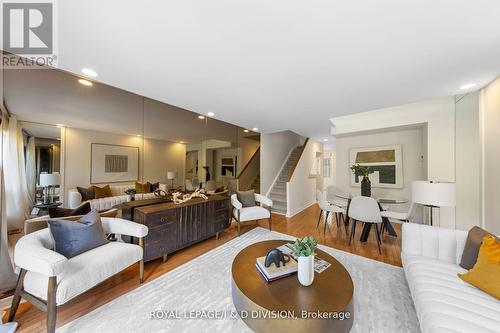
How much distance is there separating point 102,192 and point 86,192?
6.4 inches

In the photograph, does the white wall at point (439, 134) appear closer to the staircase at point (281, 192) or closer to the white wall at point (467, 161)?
the white wall at point (467, 161)

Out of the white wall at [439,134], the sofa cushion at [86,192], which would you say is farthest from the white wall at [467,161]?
the sofa cushion at [86,192]

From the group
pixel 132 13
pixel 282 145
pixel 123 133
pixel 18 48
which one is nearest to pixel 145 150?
pixel 123 133

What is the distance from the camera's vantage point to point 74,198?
2158mm

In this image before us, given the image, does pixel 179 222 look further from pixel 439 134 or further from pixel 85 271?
pixel 439 134

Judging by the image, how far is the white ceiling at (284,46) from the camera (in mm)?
1187

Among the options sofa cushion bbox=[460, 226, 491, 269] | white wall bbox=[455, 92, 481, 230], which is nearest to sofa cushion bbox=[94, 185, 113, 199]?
sofa cushion bbox=[460, 226, 491, 269]

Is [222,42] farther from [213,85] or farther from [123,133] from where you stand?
[123,133]

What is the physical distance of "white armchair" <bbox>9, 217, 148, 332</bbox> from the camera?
1.28m

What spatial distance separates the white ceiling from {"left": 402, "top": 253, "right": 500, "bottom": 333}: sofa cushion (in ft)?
6.52

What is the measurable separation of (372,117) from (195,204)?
4300mm

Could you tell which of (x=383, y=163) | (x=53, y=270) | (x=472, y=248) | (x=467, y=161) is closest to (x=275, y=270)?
(x=53, y=270)

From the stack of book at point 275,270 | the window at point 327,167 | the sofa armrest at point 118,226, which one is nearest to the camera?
the stack of book at point 275,270

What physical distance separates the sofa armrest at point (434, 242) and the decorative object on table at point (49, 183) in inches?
159
